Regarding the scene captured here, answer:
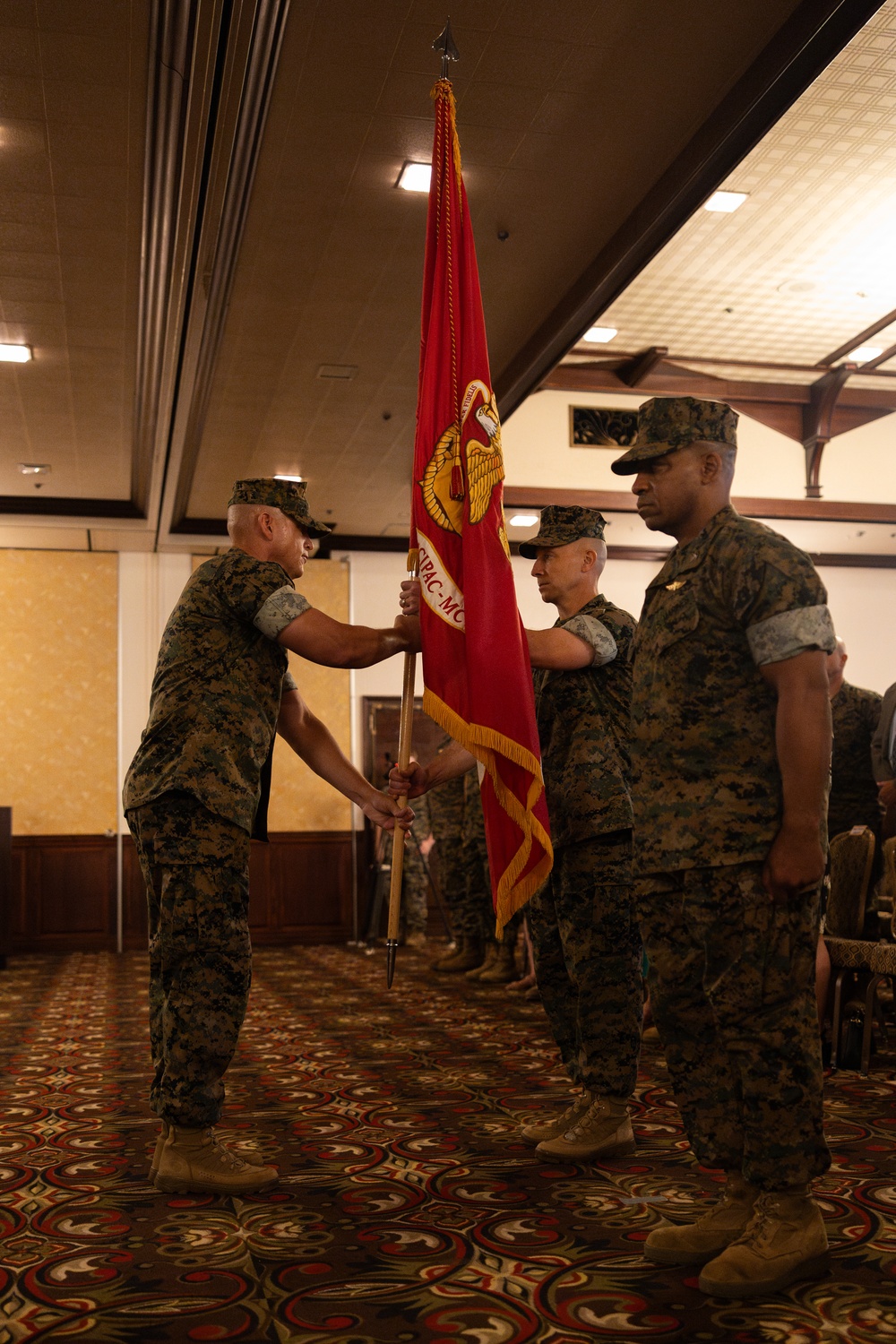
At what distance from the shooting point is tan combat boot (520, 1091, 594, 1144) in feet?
9.66

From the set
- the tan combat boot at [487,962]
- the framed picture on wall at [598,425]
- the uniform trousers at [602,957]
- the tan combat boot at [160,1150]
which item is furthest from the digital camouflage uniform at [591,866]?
the framed picture on wall at [598,425]

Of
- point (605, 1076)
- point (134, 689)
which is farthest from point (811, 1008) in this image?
point (134, 689)

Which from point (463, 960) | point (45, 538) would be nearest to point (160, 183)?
point (463, 960)

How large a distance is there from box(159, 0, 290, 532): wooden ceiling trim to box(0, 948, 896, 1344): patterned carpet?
3.55m

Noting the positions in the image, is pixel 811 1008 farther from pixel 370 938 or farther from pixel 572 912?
pixel 370 938

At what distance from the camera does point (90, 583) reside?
34.7 feet

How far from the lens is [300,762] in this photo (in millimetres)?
10781

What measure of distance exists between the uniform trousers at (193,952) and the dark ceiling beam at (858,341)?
7.74m

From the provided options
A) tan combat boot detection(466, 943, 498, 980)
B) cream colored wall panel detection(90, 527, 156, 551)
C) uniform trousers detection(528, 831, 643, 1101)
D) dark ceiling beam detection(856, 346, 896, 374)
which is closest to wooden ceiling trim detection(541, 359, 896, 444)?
dark ceiling beam detection(856, 346, 896, 374)

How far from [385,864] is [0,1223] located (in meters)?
7.36

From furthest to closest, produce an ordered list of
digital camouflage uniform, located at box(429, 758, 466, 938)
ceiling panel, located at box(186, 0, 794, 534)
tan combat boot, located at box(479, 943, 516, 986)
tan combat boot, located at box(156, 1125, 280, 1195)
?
digital camouflage uniform, located at box(429, 758, 466, 938) < tan combat boot, located at box(479, 943, 516, 986) < ceiling panel, located at box(186, 0, 794, 534) < tan combat boot, located at box(156, 1125, 280, 1195)

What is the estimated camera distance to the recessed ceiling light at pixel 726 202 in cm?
679

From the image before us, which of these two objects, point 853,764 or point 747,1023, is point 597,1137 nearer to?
point 747,1023

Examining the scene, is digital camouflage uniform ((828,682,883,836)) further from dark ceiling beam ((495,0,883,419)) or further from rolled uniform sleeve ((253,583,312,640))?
rolled uniform sleeve ((253,583,312,640))
